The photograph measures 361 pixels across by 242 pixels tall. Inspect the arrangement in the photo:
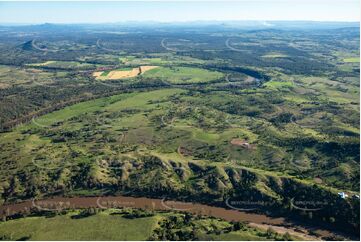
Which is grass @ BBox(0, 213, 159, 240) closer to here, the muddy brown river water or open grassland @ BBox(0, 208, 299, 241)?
open grassland @ BBox(0, 208, 299, 241)

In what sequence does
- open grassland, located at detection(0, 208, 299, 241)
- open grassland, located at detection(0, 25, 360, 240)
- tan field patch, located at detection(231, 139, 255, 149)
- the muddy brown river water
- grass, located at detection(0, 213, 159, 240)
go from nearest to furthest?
1. open grassland, located at detection(0, 208, 299, 241)
2. grass, located at detection(0, 213, 159, 240)
3. the muddy brown river water
4. open grassland, located at detection(0, 25, 360, 240)
5. tan field patch, located at detection(231, 139, 255, 149)

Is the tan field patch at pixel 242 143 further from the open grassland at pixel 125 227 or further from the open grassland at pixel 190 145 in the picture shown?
the open grassland at pixel 125 227

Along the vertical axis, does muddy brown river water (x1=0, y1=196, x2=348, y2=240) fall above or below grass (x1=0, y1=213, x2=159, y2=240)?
below

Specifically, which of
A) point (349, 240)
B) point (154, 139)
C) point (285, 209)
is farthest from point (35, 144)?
point (349, 240)

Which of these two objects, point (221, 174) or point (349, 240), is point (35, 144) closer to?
point (221, 174)

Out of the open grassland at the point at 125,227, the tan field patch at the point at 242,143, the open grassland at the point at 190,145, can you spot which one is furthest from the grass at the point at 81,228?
the tan field patch at the point at 242,143

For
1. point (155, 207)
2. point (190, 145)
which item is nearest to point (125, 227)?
point (155, 207)

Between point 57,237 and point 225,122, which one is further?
point 225,122

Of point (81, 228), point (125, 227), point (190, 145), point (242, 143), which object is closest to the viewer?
point (81, 228)

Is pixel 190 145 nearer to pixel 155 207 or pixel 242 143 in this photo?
pixel 242 143

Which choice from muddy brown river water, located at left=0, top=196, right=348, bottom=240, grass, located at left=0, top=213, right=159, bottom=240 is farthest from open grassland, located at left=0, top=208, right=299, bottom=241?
muddy brown river water, located at left=0, top=196, right=348, bottom=240

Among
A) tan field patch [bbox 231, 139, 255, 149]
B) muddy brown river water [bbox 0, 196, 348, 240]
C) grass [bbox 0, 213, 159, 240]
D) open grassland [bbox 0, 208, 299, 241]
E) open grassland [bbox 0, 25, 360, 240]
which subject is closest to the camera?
open grassland [bbox 0, 208, 299, 241]
